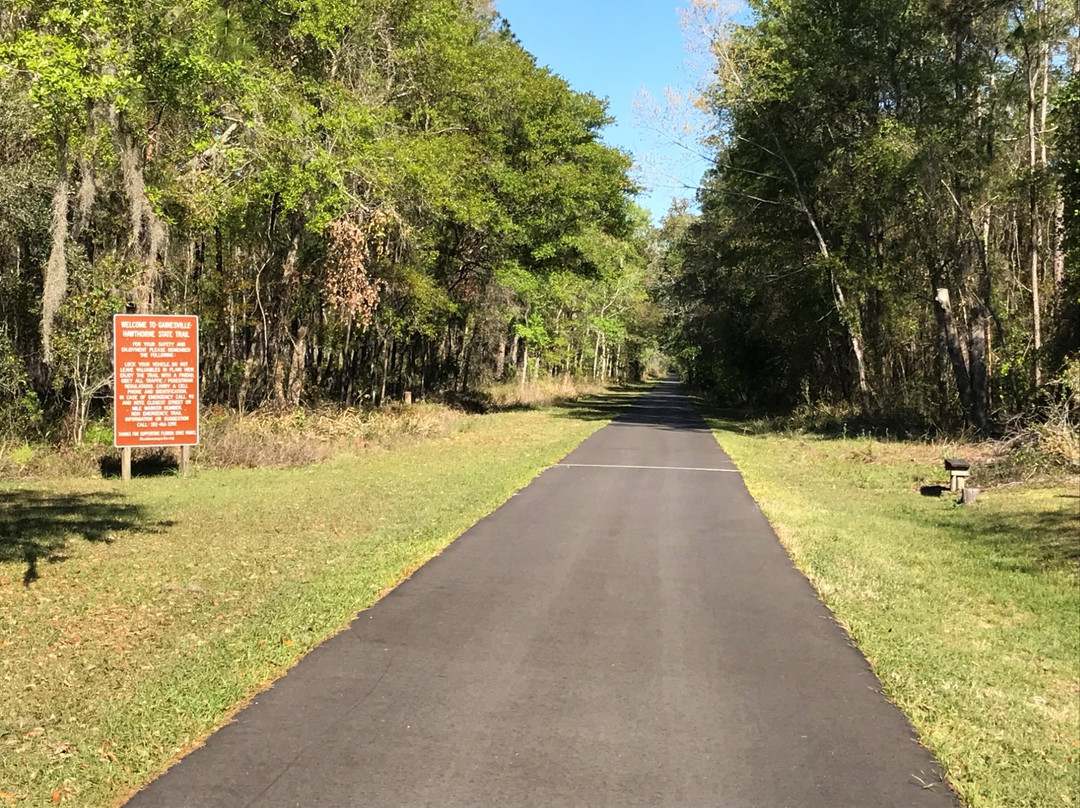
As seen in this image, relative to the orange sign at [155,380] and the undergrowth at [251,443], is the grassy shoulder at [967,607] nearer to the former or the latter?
the undergrowth at [251,443]

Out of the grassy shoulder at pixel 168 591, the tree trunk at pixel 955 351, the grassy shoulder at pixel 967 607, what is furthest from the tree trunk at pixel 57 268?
the tree trunk at pixel 955 351

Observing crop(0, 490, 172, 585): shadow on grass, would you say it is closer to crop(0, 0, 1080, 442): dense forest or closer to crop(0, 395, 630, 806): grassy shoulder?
crop(0, 395, 630, 806): grassy shoulder

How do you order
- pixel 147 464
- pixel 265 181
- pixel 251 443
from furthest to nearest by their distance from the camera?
1. pixel 265 181
2. pixel 251 443
3. pixel 147 464

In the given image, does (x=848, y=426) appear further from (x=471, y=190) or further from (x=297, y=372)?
(x=297, y=372)

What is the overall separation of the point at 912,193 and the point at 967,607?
18.8 m

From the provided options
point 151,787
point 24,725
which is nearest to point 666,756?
point 151,787

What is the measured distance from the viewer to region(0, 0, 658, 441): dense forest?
52.6ft

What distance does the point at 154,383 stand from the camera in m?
16.5

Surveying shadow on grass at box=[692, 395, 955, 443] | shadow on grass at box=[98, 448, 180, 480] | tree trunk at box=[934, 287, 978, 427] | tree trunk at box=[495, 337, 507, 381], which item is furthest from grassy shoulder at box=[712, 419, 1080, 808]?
tree trunk at box=[495, 337, 507, 381]

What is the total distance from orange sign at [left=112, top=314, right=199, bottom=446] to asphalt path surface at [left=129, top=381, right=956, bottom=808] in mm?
9384

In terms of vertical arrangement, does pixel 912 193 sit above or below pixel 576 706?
above

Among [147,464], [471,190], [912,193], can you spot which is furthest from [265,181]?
[912,193]

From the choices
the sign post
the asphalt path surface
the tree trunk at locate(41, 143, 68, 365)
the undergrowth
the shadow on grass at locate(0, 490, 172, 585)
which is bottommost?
the shadow on grass at locate(0, 490, 172, 585)

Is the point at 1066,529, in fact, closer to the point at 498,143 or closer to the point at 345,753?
the point at 345,753
